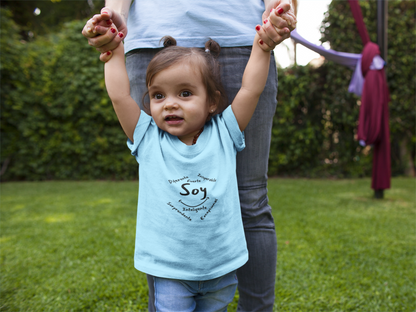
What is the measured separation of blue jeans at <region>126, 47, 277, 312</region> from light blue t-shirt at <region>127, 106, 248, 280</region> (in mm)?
161

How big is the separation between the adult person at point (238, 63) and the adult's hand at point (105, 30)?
0.04 meters

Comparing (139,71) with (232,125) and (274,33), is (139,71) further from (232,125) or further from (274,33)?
(274,33)

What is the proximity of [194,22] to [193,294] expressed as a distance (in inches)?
40.4

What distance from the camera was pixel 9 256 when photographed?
8.64 feet

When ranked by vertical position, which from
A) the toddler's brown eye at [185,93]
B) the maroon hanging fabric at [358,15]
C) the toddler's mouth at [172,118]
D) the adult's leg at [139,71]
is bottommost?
the toddler's mouth at [172,118]

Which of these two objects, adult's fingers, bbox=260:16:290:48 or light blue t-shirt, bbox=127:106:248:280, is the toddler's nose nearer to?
light blue t-shirt, bbox=127:106:248:280

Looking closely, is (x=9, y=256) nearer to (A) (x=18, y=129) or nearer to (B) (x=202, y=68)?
(B) (x=202, y=68)

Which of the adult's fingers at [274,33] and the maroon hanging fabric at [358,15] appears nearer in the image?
the adult's fingers at [274,33]

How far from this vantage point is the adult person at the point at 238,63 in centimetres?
125

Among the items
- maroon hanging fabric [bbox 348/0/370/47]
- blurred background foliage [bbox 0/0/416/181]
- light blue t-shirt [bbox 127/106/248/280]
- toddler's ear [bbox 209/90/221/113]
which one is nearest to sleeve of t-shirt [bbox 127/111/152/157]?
light blue t-shirt [bbox 127/106/248/280]

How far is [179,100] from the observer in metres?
1.14

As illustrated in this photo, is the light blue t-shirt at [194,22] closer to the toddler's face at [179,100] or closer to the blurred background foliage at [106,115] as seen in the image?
the toddler's face at [179,100]

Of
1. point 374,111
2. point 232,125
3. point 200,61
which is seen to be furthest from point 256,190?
point 374,111

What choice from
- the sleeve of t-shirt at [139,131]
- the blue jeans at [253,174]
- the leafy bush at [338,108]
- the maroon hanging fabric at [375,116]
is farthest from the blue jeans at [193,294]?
the leafy bush at [338,108]
